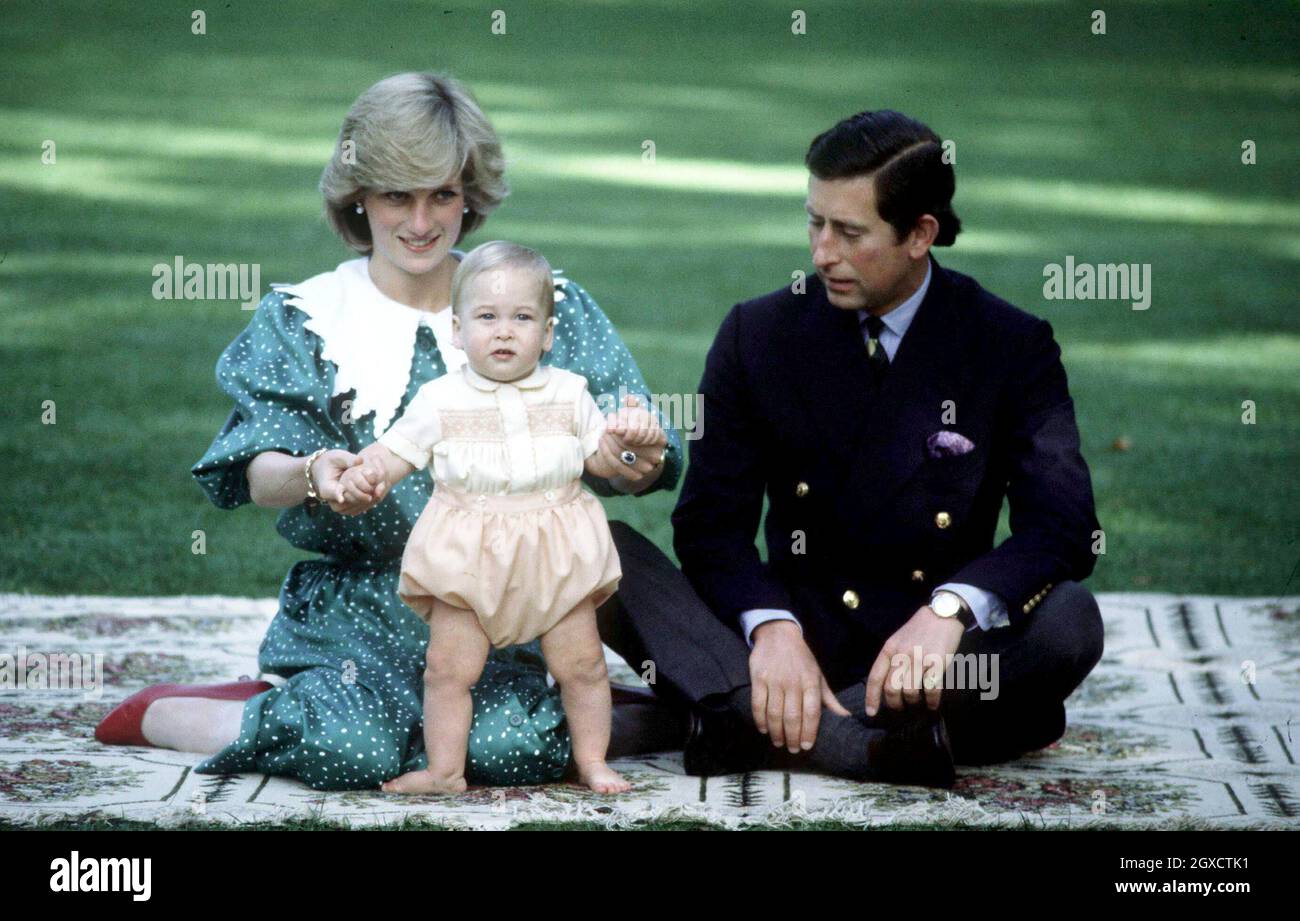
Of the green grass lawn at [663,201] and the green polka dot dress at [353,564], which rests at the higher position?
the green grass lawn at [663,201]

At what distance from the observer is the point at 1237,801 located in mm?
4031

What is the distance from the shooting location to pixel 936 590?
13.6 ft

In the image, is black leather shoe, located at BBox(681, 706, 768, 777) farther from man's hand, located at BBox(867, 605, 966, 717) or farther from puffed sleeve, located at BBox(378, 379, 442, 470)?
puffed sleeve, located at BBox(378, 379, 442, 470)

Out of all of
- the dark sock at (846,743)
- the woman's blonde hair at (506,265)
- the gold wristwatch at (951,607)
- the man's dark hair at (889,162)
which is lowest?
the dark sock at (846,743)

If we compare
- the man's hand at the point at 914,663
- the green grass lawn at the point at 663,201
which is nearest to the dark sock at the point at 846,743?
the man's hand at the point at 914,663

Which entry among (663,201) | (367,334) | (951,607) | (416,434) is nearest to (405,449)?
(416,434)

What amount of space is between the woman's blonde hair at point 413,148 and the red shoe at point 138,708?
1.06 metres

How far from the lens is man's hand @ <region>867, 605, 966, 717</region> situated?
13.1 feet

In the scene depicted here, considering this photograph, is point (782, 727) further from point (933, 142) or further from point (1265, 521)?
point (1265, 521)

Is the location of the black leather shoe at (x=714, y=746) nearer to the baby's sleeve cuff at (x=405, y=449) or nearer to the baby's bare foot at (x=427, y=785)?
the baby's bare foot at (x=427, y=785)

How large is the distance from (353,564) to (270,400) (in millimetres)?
479

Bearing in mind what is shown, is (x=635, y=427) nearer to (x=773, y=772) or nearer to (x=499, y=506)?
(x=499, y=506)

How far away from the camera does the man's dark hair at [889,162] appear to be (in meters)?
4.21

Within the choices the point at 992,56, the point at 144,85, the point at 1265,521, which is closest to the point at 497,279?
the point at 1265,521
